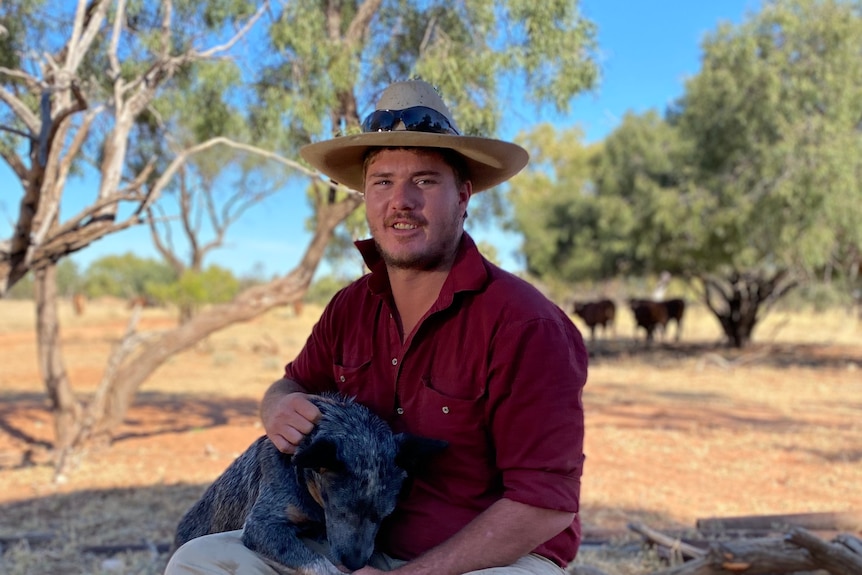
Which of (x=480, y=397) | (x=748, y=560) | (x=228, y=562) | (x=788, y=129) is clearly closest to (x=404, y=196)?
(x=480, y=397)

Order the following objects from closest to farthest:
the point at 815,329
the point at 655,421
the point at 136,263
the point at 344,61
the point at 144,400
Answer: the point at 344,61
the point at 655,421
the point at 144,400
the point at 815,329
the point at 136,263

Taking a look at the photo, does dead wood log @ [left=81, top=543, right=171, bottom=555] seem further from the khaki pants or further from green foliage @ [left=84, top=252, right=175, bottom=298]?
green foliage @ [left=84, top=252, right=175, bottom=298]

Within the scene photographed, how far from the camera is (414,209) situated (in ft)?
9.03

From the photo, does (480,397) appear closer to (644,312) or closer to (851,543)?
(851,543)

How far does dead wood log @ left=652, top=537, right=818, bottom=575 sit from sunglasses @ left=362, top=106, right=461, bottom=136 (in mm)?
3000

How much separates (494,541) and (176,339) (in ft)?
25.1

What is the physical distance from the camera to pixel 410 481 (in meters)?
2.67

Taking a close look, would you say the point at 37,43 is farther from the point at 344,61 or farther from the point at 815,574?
the point at 815,574

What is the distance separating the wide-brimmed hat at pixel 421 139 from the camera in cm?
275

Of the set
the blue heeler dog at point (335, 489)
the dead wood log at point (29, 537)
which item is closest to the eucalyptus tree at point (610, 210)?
the dead wood log at point (29, 537)

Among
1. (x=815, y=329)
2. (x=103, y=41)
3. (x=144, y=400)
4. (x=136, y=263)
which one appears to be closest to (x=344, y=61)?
(x=103, y=41)

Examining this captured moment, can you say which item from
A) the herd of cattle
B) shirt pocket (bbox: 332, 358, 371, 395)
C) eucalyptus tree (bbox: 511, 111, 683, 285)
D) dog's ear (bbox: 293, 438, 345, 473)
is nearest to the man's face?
shirt pocket (bbox: 332, 358, 371, 395)

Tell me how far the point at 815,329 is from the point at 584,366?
37.8m

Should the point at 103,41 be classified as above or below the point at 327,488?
above
